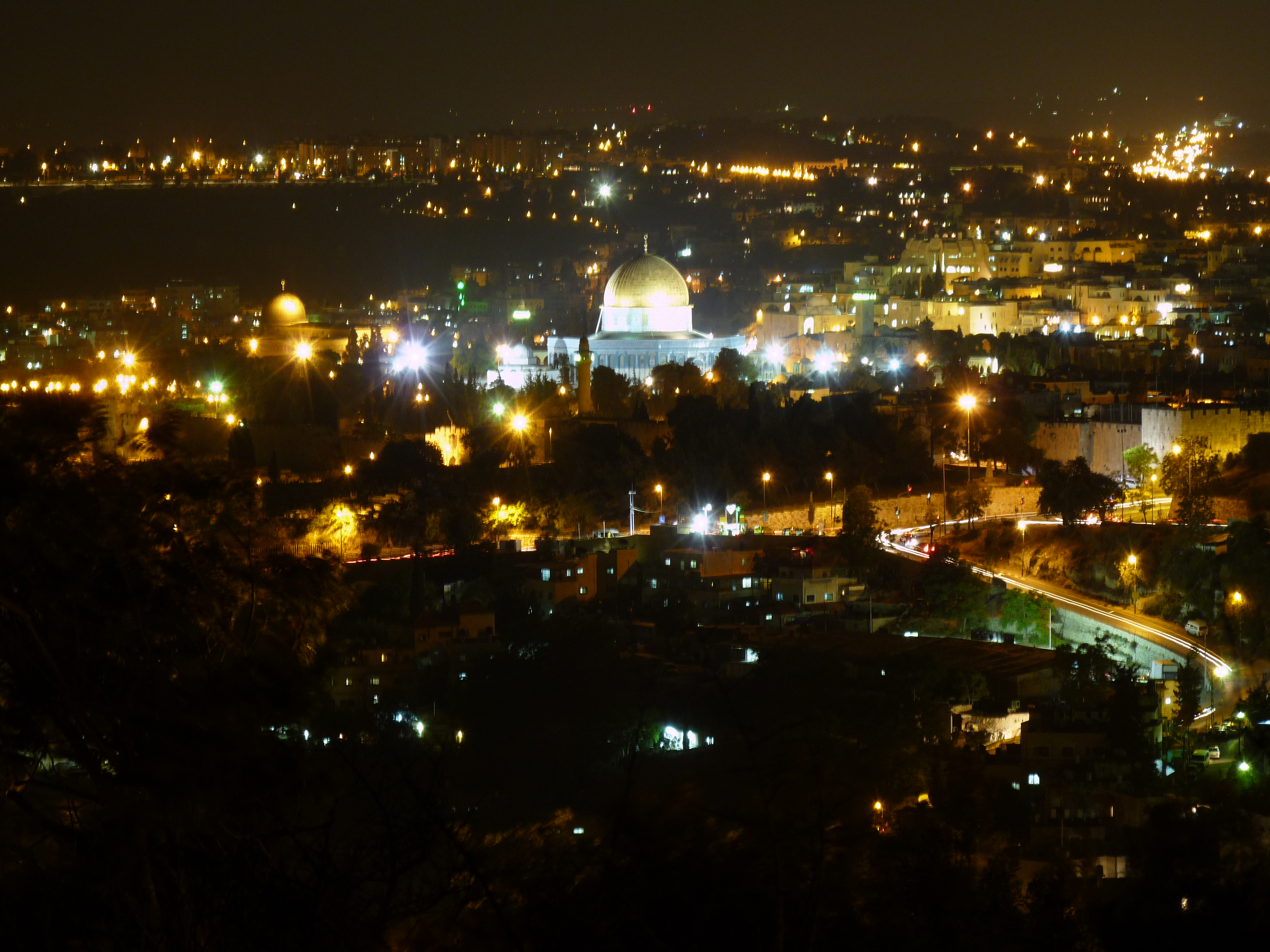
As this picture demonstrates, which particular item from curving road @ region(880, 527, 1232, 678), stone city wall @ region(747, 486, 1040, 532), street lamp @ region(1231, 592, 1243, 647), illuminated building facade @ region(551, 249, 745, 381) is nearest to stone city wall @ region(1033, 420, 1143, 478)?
stone city wall @ region(747, 486, 1040, 532)

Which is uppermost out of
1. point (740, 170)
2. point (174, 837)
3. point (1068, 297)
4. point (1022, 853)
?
point (740, 170)

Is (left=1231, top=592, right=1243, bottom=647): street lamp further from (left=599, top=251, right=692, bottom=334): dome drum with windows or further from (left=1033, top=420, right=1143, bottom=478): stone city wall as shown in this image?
(left=599, top=251, right=692, bottom=334): dome drum with windows

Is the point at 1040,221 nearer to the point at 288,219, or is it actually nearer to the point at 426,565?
the point at 288,219

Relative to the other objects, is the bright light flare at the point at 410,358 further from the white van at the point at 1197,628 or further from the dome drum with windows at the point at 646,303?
the white van at the point at 1197,628

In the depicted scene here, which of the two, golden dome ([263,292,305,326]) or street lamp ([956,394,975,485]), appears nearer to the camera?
street lamp ([956,394,975,485])

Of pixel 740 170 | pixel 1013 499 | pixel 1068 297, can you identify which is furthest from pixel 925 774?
pixel 740 170

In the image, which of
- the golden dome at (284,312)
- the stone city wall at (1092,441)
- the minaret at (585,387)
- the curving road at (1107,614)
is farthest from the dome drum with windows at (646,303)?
the curving road at (1107,614)
